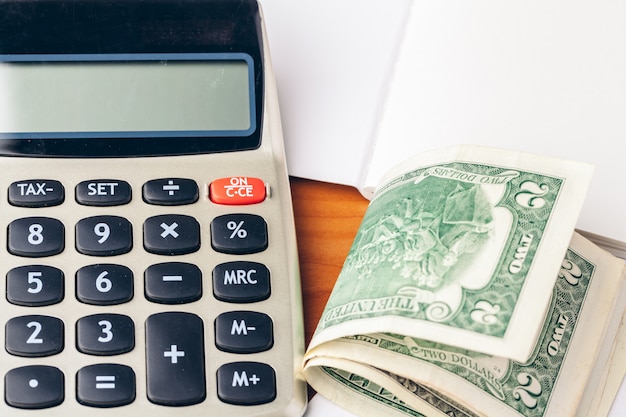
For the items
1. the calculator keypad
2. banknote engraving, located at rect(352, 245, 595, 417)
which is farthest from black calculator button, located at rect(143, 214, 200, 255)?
banknote engraving, located at rect(352, 245, 595, 417)

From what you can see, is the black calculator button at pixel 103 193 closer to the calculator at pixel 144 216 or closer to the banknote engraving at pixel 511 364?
the calculator at pixel 144 216

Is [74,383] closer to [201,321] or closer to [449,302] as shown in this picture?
[201,321]

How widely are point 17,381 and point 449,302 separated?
0.74 ft

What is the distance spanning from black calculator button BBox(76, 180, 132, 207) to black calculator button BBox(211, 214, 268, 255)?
55 mm

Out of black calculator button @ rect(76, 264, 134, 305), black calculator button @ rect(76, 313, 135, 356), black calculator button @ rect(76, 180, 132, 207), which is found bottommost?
black calculator button @ rect(76, 313, 135, 356)

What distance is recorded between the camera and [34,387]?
411mm

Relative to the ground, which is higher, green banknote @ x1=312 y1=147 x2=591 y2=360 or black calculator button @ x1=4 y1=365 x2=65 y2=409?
green banknote @ x1=312 y1=147 x2=591 y2=360

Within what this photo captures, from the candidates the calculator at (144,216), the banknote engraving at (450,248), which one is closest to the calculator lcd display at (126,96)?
the calculator at (144,216)

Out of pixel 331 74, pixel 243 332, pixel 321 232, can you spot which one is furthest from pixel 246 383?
pixel 331 74

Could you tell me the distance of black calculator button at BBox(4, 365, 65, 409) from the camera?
408 millimetres

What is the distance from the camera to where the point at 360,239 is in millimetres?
494

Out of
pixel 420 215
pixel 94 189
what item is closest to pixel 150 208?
pixel 94 189

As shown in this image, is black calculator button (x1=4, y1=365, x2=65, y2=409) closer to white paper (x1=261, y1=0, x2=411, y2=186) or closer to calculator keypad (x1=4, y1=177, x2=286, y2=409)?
calculator keypad (x1=4, y1=177, x2=286, y2=409)

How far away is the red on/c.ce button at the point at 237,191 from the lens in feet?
1.57
